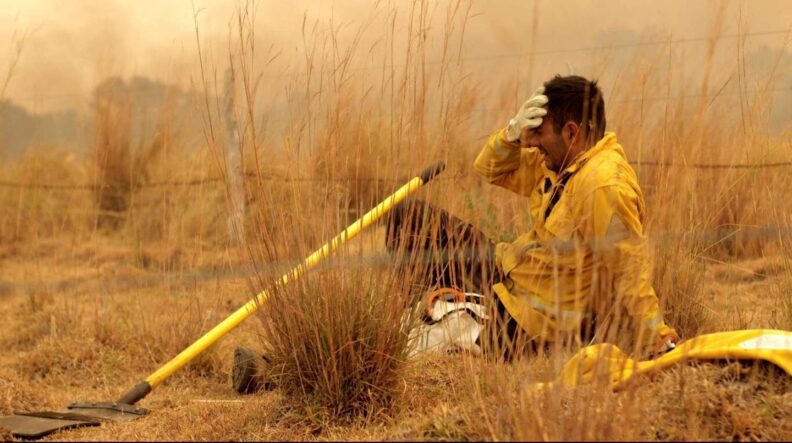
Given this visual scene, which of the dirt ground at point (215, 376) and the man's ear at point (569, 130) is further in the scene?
the man's ear at point (569, 130)

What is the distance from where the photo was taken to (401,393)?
9.09 ft

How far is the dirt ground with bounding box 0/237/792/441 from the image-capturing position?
224cm

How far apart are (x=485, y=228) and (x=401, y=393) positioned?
6.49 feet

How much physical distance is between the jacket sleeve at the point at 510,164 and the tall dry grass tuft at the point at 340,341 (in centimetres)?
105

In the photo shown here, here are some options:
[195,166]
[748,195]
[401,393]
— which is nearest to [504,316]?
[401,393]

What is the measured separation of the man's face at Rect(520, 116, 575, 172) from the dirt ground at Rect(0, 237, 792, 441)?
2.36ft

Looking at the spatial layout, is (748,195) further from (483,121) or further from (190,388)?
(190,388)

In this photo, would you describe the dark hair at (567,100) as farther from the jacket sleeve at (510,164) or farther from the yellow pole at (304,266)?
the yellow pole at (304,266)

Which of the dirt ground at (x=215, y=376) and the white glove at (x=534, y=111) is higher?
the white glove at (x=534, y=111)

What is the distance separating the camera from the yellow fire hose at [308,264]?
2.72m

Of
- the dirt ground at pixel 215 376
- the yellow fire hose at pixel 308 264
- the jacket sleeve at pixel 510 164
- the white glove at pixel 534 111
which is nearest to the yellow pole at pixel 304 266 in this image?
the yellow fire hose at pixel 308 264

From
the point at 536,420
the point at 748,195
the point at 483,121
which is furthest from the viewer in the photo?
the point at 748,195

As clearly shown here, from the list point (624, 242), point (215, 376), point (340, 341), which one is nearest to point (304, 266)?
point (340, 341)

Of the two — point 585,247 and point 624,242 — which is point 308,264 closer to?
point 585,247
